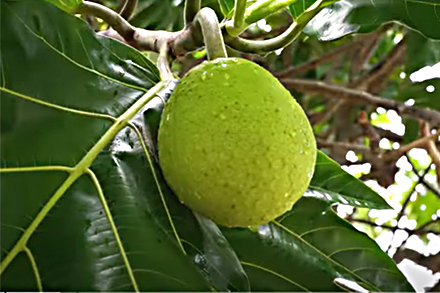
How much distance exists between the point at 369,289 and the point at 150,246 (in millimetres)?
408

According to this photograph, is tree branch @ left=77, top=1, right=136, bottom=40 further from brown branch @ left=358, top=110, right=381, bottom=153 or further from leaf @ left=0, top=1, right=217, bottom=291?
brown branch @ left=358, top=110, right=381, bottom=153

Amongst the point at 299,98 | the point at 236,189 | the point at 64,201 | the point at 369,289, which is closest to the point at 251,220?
the point at 236,189

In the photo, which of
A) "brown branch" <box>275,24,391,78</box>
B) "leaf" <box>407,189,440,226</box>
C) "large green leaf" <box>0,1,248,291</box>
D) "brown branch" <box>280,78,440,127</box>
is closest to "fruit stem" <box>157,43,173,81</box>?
"large green leaf" <box>0,1,248,291</box>

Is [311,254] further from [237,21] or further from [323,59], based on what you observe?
[323,59]

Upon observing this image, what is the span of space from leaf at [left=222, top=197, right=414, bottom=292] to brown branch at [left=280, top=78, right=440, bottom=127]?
72 centimetres

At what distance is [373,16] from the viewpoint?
959mm

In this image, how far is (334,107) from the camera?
6.51 ft

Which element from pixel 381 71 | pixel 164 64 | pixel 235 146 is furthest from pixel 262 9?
pixel 381 71

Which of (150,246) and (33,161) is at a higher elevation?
(33,161)

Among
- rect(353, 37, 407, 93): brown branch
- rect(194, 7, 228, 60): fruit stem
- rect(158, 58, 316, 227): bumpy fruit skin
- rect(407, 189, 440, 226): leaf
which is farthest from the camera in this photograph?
rect(407, 189, 440, 226): leaf

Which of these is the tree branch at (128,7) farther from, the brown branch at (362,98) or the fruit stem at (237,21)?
the brown branch at (362,98)

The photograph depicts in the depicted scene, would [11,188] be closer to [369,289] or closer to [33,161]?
[33,161]

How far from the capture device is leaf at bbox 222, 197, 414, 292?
96 centimetres

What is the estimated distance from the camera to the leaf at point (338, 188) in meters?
1.02
